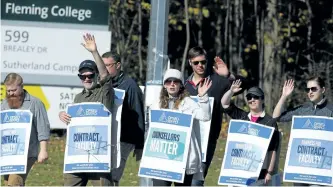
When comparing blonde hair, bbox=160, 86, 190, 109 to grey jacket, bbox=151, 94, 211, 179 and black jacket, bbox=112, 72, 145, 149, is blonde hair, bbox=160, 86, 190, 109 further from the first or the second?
black jacket, bbox=112, 72, 145, 149

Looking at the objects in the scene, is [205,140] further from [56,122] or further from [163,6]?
[56,122]

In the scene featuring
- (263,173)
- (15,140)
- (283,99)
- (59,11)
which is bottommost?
(263,173)

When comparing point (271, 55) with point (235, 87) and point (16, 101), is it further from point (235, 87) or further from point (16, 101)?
point (16, 101)

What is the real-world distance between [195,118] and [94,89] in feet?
3.89

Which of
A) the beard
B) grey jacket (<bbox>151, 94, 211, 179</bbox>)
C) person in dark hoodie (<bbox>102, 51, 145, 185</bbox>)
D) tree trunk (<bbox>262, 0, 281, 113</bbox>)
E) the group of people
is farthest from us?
tree trunk (<bbox>262, 0, 281, 113</bbox>)

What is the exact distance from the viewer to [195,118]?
11711 millimetres

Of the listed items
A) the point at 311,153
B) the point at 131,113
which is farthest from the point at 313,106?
the point at 131,113

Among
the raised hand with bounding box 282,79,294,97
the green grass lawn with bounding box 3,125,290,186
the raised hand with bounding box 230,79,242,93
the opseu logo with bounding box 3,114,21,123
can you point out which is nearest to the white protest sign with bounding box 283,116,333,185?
the raised hand with bounding box 282,79,294,97

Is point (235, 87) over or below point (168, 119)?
over

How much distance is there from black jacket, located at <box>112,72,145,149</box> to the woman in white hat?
25.0 inches

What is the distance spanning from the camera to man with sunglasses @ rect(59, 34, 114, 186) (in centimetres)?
1183

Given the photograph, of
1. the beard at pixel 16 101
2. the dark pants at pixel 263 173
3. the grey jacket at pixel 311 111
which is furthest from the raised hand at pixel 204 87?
the beard at pixel 16 101

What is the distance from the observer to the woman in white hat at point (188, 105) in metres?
11.7

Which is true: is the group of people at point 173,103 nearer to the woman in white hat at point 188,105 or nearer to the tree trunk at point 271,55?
the woman in white hat at point 188,105
